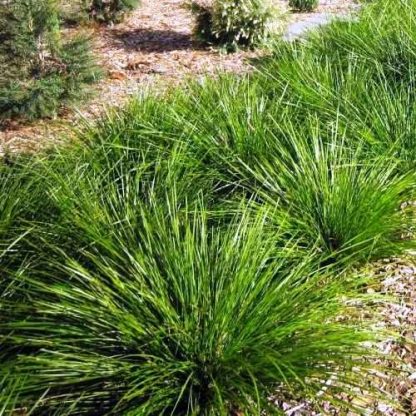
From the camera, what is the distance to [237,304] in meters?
2.15

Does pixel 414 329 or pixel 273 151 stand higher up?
pixel 273 151

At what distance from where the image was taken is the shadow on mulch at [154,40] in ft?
Result: 25.9

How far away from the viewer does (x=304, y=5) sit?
946 cm

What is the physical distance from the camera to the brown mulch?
5.68 m

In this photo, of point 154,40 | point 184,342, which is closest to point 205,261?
point 184,342

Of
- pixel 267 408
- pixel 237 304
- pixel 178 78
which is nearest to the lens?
pixel 267 408

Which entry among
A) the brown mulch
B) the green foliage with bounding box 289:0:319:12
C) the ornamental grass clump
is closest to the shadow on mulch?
the brown mulch

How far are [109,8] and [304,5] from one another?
3.19 metres

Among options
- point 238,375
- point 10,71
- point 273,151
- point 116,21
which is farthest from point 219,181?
point 116,21

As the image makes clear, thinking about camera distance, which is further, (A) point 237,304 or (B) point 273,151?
(B) point 273,151

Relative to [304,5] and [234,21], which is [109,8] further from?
[304,5]

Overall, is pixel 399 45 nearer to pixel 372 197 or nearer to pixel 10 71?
pixel 372 197

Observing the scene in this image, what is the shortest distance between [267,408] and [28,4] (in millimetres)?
4764

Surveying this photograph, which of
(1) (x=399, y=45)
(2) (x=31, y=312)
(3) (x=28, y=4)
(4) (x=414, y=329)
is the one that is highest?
(3) (x=28, y=4)
